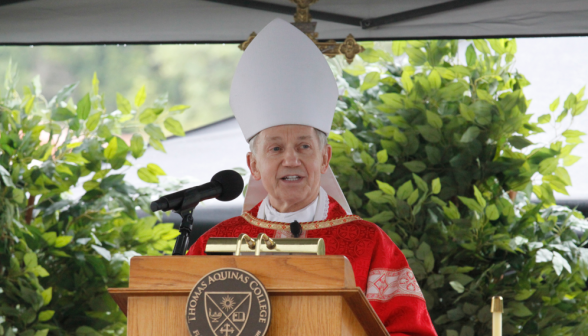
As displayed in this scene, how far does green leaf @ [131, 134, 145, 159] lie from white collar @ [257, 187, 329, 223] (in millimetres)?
1270

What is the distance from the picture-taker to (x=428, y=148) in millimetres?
3354

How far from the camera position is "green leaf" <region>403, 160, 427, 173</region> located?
3355mm

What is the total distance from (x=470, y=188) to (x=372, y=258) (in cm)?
139

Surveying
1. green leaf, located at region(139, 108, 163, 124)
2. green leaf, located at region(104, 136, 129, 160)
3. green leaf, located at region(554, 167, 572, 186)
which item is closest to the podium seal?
green leaf, located at region(104, 136, 129, 160)

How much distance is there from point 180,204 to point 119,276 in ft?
6.70

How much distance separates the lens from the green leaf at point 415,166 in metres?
3.36

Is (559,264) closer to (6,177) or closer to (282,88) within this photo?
(282,88)

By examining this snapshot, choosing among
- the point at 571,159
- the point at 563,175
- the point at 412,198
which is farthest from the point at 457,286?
the point at 571,159

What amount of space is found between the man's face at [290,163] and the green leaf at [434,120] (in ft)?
3.66

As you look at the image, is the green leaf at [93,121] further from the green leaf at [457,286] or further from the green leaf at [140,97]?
the green leaf at [457,286]

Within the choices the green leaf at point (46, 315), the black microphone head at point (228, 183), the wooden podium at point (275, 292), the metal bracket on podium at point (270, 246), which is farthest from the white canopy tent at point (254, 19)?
the wooden podium at point (275, 292)

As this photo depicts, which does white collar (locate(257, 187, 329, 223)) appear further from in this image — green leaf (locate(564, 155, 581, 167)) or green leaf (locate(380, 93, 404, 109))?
green leaf (locate(564, 155, 581, 167))

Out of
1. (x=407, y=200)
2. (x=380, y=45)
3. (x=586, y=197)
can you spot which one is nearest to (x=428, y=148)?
(x=407, y=200)

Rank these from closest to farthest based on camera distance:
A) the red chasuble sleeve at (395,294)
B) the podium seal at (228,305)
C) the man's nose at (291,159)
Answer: the podium seal at (228,305), the red chasuble sleeve at (395,294), the man's nose at (291,159)
